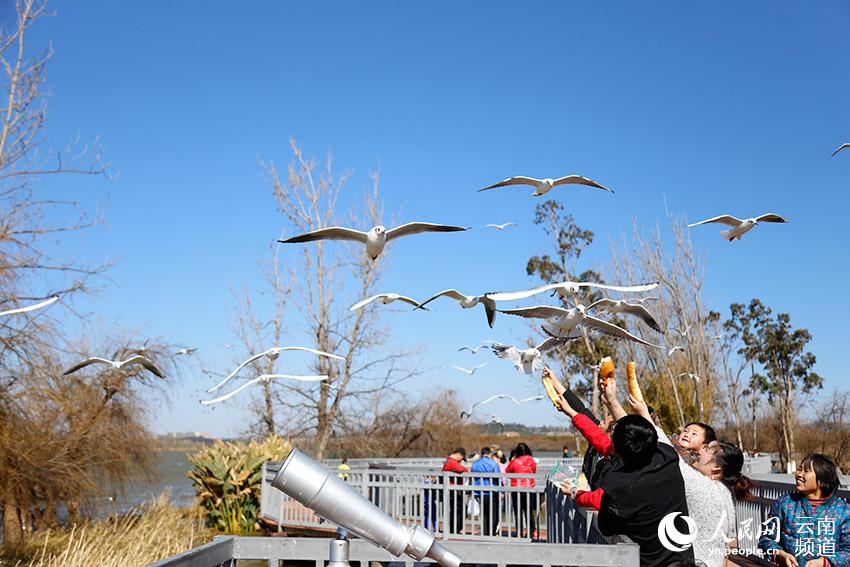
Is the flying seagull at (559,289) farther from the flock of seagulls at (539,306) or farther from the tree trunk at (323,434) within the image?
the tree trunk at (323,434)

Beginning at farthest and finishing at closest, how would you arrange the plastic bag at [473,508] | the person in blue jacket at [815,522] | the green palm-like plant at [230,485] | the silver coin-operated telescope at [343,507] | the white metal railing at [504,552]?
the green palm-like plant at [230,485], the plastic bag at [473,508], the person in blue jacket at [815,522], the white metal railing at [504,552], the silver coin-operated telescope at [343,507]

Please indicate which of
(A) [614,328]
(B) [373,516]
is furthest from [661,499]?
(A) [614,328]

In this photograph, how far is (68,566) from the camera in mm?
9547

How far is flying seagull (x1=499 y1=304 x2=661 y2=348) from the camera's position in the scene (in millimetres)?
7980

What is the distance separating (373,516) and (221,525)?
57.2ft

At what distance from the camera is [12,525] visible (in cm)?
1509

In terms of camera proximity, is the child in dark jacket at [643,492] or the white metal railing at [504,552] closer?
the white metal railing at [504,552]

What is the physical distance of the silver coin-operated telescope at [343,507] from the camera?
2301 mm

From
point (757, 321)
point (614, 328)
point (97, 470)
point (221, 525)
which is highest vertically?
point (757, 321)

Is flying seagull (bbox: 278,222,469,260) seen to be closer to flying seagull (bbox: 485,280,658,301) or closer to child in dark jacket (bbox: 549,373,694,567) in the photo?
flying seagull (bbox: 485,280,658,301)

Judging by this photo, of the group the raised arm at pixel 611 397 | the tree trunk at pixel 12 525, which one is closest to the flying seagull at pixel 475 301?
the raised arm at pixel 611 397

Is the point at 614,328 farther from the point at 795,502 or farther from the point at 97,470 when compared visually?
the point at 97,470

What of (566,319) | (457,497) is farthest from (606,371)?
(457,497)

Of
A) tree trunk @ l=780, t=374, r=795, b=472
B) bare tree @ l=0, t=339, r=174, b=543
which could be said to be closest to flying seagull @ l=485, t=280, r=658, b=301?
bare tree @ l=0, t=339, r=174, b=543
